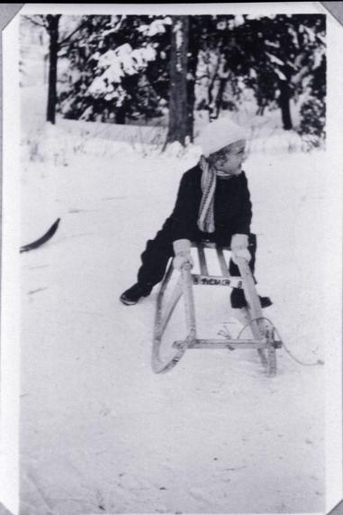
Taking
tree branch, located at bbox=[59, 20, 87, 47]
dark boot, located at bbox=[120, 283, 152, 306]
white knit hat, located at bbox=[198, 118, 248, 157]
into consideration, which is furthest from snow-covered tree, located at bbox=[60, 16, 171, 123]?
dark boot, located at bbox=[120, 283, 152, 306]

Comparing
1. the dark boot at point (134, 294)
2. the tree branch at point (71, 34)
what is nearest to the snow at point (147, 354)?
the dark boot at point (134, 294)

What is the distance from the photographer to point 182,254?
1.42 m

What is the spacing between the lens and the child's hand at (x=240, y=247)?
143 cm

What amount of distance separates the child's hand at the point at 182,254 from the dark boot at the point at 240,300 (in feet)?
0.44

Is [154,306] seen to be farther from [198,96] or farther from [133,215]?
[198,96]

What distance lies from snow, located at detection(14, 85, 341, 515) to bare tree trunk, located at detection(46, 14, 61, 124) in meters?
0.04

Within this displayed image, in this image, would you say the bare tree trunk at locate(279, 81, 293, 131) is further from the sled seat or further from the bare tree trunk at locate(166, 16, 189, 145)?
the sled seat

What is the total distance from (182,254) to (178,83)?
15.1 inches

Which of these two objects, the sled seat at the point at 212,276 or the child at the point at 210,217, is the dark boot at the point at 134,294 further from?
the sled seat at the point at 212,276

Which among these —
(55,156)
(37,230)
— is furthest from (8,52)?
(37,230)

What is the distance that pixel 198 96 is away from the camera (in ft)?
4.83

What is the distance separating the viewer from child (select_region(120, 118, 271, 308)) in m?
1.44

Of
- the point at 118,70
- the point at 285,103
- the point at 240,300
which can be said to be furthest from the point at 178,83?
the point at 240,300

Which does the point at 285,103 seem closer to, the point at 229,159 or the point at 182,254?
the point at 229,159
